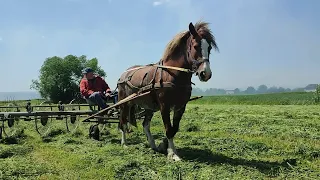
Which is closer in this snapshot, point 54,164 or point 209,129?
point 54,164

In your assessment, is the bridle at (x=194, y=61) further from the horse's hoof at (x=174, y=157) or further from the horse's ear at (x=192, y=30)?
the horse's hoof at (x=174, y=157)

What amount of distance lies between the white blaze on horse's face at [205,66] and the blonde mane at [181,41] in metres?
0.28

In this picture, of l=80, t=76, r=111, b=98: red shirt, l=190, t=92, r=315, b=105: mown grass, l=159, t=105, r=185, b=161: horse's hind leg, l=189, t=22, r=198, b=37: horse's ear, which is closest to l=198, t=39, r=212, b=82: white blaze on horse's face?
l=189, t=22, r=198, b=37: horse's ear

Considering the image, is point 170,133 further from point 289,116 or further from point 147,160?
point 289,116

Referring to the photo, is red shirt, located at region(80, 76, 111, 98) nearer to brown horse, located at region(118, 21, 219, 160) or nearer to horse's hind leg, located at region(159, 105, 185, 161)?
brown horse, located at region(118, 21, 219, 160)

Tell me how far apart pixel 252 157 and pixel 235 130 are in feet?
15.5

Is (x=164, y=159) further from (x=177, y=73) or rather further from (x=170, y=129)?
(x=177, y=73)

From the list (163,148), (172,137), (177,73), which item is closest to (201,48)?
(177,73)

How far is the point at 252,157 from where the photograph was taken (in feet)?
24.2

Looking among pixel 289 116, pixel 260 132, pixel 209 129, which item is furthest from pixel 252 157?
pixel 289 116

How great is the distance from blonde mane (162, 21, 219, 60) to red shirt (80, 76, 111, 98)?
388 cm

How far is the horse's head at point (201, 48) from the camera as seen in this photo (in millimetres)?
6527

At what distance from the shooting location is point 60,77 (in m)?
66.5

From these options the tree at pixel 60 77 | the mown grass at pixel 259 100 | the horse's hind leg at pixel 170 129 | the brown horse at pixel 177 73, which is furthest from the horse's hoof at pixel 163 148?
the tree at pixel 60 77
